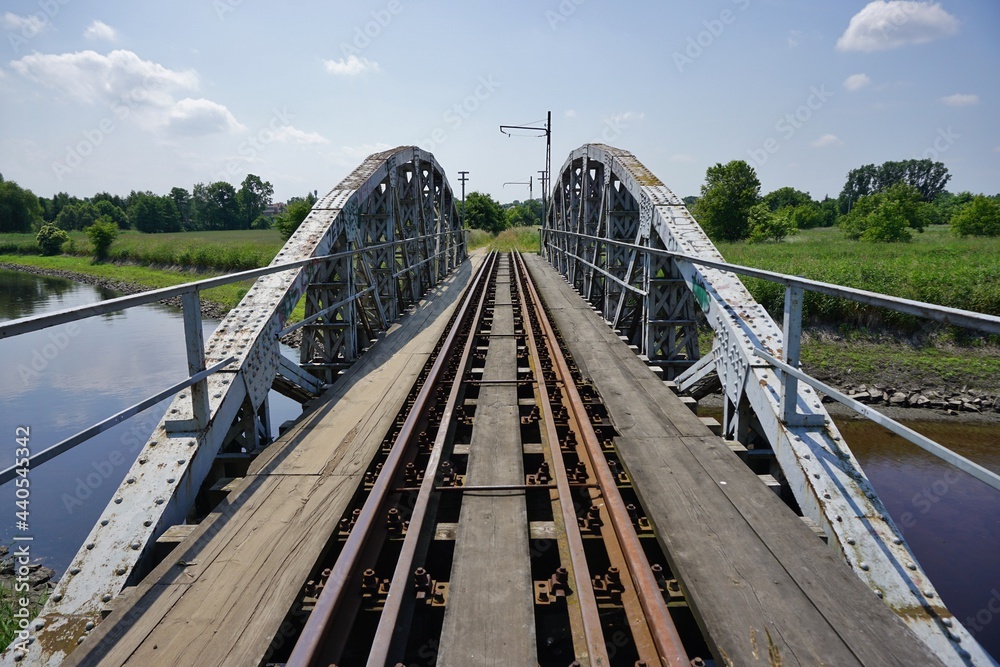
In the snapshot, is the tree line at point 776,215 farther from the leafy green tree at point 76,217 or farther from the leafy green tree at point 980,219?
the leafy green tree at point 76,217

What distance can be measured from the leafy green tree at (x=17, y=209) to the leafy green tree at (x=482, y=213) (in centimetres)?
5973

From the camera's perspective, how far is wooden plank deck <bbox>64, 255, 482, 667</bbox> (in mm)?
2051

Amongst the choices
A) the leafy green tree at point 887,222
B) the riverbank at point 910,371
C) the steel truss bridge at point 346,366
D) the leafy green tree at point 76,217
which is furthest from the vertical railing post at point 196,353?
the leafy green tree at point 76,217

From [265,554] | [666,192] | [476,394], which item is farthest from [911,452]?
[265,554]

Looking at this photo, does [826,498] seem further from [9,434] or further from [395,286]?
[9,434]

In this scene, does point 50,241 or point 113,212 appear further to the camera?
point 113,212

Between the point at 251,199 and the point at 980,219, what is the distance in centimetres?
10783

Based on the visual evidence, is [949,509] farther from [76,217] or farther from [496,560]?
[76,217]

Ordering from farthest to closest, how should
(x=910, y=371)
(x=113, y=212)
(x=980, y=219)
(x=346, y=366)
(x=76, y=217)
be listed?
1. (x=113, y=212)
2. (x=76, y=217)
3. (x=980, y=219)
4. (x=910, y=371)
5. (x=346, y=366)

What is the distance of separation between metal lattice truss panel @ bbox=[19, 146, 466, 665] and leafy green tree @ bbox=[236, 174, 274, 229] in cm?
10758

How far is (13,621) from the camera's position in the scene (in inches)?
141

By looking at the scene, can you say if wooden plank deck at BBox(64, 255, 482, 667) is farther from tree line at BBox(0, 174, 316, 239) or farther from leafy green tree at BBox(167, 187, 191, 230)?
leafy green tree at BBox(167, 187, 191, 230)

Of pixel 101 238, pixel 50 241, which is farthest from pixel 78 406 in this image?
pixel 50 241

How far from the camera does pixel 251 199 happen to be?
357ft
